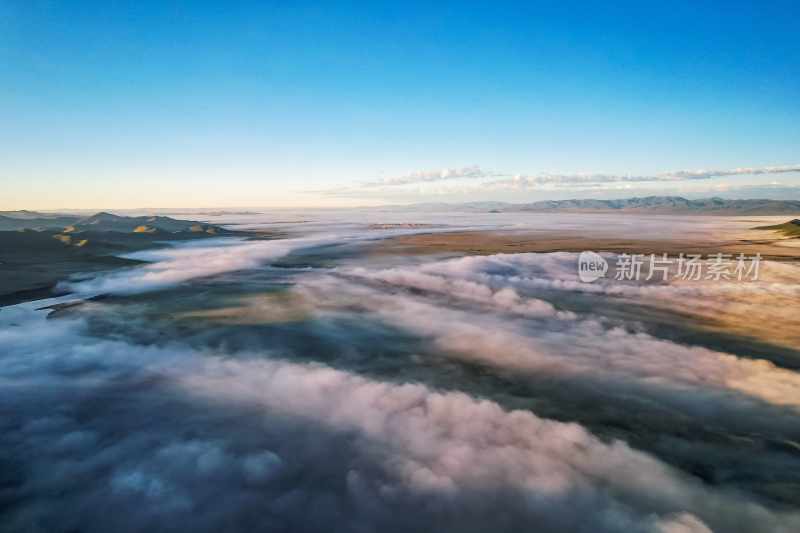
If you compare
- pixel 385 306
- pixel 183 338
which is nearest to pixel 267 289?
pixel 385 306

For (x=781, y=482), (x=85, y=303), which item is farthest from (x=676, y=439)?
(x=85, y=303)

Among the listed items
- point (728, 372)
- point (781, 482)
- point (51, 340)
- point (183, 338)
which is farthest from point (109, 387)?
point (728, 372)

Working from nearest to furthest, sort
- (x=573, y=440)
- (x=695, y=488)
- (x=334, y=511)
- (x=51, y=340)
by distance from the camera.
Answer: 1. (x=334, y=511)
2. (x=695, y=488)
3. (x=573, y=440)
4. (x=51, y=340)

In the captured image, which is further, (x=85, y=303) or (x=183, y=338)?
(x=85, y=303)

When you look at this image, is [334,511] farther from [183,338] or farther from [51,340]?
[51,340]

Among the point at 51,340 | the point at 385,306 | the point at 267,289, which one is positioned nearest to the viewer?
the point at 51,340

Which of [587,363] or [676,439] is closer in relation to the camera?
[676,439]

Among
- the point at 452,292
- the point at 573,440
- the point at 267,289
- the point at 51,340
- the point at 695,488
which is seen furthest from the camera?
the point at 267,289

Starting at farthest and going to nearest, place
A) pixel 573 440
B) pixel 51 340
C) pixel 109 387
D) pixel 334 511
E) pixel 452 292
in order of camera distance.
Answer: pixel 452 292 < pixel 51 340 < pixel 109 387 < pixel 573 440 < pixel 334 511

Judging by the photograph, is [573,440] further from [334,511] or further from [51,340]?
[51,340]
